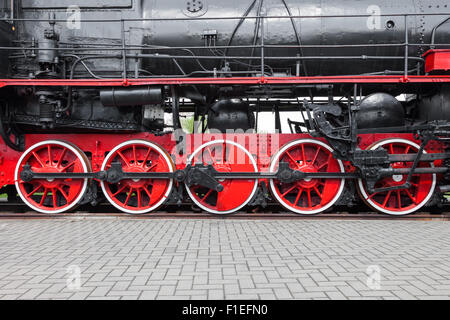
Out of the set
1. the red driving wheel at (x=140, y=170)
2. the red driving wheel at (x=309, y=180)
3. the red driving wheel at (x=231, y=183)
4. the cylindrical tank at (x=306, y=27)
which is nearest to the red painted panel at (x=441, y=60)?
the cylindrical tank at (x=306, y=27)

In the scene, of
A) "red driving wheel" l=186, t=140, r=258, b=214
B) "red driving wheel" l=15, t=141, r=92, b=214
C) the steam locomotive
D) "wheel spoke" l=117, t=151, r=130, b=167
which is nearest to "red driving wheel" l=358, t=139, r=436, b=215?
the steam locomotive

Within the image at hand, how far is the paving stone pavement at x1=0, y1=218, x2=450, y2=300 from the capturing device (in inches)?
93.3

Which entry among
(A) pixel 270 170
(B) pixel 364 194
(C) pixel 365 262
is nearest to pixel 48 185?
(A) pixel 270 170

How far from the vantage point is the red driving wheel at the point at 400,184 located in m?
4.88

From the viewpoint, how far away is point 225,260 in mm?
3039

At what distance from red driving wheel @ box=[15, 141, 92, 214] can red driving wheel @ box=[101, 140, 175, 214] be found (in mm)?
434

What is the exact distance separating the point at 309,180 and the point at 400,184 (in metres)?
1.44

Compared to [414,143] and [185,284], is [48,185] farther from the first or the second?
[414,143]

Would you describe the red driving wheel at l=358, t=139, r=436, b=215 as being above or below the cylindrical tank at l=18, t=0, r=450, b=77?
below

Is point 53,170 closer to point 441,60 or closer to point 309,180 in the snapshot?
point 309,180

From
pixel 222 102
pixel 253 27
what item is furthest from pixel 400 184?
pixel 253 27

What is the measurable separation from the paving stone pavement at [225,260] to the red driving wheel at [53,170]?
0.57 metres

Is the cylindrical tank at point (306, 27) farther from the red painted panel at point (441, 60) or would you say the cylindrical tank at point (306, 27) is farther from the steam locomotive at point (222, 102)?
the red painted panel at point (441, 60)

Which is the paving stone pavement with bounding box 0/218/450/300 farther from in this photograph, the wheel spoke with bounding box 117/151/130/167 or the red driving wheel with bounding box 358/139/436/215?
the wheel spoke with bounding box 117/151/130/167
